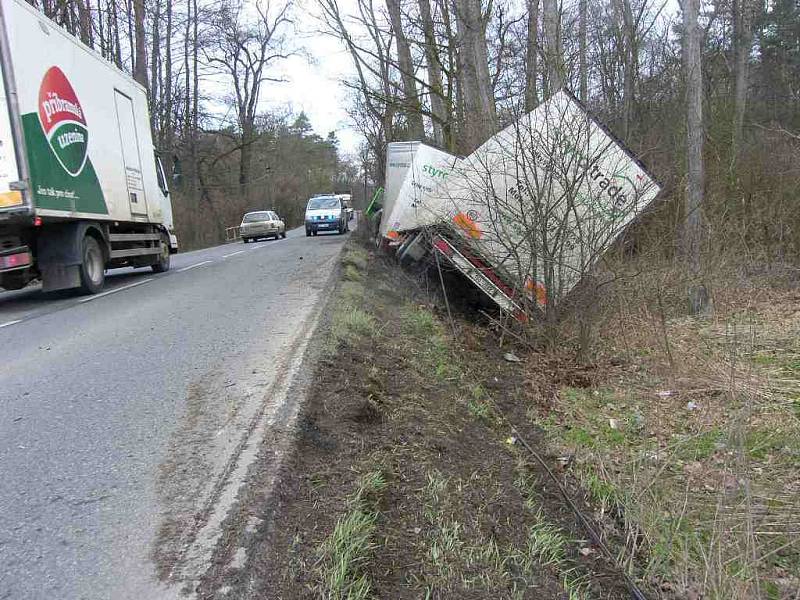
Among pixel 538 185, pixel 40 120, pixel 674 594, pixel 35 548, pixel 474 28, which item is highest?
pixel 474 28

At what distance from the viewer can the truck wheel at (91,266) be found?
971 centimetres

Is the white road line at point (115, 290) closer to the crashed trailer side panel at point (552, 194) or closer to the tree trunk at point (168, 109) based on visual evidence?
the crashed trailer side panel at point (552, 194)

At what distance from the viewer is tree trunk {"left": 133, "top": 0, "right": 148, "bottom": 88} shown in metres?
23.0

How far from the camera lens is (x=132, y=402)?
430 cm

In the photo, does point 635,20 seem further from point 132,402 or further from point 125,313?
point 132,402

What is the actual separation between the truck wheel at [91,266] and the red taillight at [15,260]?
0.81m

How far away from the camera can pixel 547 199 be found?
664 centimetres

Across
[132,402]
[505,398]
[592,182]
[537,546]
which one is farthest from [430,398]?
[592,182]

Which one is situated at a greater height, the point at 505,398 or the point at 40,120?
the point at 40,120

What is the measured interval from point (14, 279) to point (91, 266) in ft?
3.67

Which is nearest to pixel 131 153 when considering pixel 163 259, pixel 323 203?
pixel 163 259

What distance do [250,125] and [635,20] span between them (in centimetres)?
2882

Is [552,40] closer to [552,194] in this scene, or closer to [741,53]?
Result: [552,194]

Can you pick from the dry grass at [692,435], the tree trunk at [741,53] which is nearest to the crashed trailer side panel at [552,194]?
the dry grass at [692,435]
